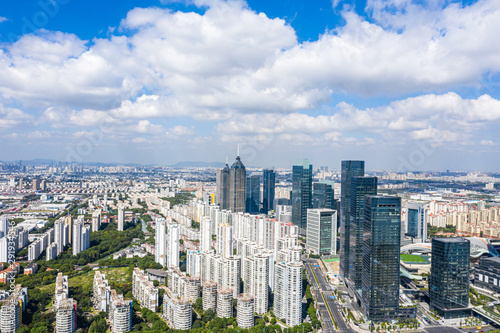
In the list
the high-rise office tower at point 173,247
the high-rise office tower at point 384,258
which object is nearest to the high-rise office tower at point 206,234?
the high-rise office tower at point 173,247

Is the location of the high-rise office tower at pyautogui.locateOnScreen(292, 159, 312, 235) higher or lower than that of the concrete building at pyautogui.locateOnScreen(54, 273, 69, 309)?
higher

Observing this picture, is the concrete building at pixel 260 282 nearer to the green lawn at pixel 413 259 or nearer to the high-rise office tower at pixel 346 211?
the high-rise office tower at pixel 346 211

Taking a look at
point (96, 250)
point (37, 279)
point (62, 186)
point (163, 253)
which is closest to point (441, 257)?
point (163, 253)

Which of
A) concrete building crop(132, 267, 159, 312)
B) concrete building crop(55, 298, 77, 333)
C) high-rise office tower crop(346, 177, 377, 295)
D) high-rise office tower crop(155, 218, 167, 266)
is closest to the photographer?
concrete building crop(55, 298, 77, 333)

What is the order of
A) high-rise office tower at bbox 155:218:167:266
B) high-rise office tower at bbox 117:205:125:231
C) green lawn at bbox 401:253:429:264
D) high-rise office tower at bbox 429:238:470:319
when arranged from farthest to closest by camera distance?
high-rise office tower at bbox 117:205:125:231 → high-rise office tower at bbox 155:218:167:266 → green lawn at bbox 401:253:429:264 → high-rise office tower at bbox 429:238:470:319

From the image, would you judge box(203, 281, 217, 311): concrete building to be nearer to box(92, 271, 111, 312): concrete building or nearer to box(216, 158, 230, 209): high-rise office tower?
box(92, 271, 111, 312): concrete building

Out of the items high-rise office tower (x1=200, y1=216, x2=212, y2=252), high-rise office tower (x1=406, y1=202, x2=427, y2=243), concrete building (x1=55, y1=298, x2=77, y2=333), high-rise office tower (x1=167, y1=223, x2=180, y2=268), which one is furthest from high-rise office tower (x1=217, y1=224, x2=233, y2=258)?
high-rise office tower (x1=406, y1=202, x2=427, y2=243)

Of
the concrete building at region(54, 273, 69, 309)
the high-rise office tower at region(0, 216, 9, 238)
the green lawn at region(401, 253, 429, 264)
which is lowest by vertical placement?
the green lawn at region(401, 253, 429, 264)

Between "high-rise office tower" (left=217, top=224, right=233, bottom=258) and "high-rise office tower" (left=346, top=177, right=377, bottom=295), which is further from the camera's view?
"high-rise office tower" (left=217, top=224, right=233, bottom=258)
